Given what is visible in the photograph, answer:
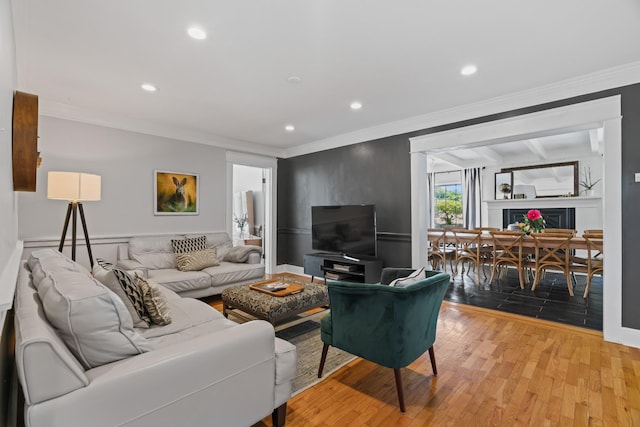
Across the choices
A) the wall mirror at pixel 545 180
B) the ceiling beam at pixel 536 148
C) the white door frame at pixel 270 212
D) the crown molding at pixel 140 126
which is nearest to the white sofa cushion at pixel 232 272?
the white door frame at pixel 270 212

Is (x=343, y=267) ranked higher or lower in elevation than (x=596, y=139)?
lower

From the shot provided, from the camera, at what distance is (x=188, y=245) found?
4469 millimetres

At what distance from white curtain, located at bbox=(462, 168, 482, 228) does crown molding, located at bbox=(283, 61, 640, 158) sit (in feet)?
14.4

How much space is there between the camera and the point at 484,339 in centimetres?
295

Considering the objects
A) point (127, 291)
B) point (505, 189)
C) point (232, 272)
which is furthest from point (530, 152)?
point (127, 291)

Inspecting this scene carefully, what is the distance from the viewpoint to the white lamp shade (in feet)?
10.4

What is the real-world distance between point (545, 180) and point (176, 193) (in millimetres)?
7602

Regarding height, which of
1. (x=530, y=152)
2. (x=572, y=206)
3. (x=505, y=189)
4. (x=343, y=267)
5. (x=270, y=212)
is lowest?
(x=343, y=267)

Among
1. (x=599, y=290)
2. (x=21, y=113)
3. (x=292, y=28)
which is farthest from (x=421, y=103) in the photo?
(x=599, y=290)

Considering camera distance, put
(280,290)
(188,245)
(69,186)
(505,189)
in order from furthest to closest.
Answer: (505,189)
(188,245)
(69,186)
(280,290)

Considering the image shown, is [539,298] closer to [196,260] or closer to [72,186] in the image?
[196,260]

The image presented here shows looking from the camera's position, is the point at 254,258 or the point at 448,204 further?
the point at 448,204

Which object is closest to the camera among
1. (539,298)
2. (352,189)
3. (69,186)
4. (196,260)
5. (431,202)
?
(69,186)

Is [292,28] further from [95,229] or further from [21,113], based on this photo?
[95,229]
